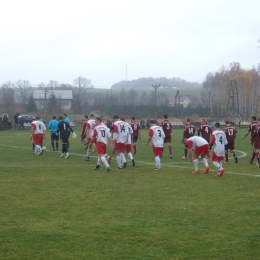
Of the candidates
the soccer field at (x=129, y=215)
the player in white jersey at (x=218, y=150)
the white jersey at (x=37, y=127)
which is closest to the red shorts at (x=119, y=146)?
the soccer field at (x=129, y=215)

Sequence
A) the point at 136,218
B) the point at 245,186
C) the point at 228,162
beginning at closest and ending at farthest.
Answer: the point at 136,218
the point at 245,186
the point at 228,162

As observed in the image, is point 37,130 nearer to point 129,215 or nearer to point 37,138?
point 37,138

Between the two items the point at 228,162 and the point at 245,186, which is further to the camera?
the point at 228,162

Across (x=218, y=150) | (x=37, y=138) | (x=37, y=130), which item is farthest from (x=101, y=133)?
(x=37, y=138)

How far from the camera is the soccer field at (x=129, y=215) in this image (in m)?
7.25

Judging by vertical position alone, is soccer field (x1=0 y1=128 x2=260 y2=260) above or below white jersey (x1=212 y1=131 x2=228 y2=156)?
below

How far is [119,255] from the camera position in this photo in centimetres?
695

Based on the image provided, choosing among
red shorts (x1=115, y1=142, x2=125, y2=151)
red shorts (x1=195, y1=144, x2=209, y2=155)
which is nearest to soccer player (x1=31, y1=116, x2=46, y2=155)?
red shorts (x1=115, y1=142, x2=125, y2=151)

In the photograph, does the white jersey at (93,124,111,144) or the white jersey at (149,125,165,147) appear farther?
the white jersey at (149,125,165,147)

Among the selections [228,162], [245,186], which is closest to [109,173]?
[245,186]

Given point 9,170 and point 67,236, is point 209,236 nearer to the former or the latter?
point 67,236

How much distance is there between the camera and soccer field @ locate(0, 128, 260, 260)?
725cm

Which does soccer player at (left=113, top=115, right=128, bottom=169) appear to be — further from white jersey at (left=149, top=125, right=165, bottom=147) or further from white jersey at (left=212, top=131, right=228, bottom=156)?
white jersey at (left=212, top=131, right=228, bottom=156)

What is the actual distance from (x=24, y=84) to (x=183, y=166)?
112 metres
